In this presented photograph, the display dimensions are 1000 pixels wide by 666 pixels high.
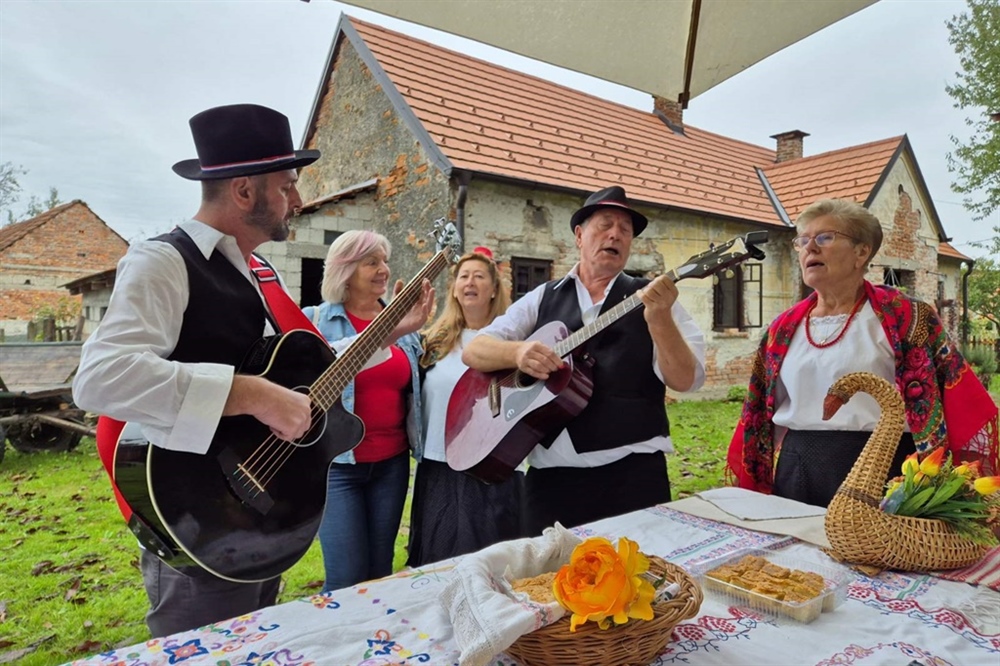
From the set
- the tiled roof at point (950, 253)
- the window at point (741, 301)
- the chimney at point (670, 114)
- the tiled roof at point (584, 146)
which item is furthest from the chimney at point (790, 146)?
the tiled roof at point (950, 253)

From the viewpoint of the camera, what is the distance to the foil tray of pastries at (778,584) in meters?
1.21

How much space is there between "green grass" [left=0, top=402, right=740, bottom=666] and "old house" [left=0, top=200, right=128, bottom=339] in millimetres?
15767

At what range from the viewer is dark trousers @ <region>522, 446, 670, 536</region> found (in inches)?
89.1

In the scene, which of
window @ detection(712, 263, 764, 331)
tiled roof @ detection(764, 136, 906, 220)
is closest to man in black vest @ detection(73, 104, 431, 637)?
window @ detection(712, 263, 764, 331)

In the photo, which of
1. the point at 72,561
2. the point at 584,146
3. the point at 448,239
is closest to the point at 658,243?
the point at 584,146

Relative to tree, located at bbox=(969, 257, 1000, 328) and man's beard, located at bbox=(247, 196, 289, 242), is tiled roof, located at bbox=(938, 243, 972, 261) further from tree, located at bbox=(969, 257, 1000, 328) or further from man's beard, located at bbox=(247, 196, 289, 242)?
man's beard, located at bbox=(247, 196, 289, 242)

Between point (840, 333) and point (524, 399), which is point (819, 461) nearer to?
point (840, 333)

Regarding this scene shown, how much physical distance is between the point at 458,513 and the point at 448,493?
0.34ft

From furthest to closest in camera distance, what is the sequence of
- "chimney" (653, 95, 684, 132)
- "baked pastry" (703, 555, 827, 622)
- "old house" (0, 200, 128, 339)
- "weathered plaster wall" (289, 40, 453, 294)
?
"old house" (0, 200, 128, 339), "chimney" (653, 95, 684, 132), "weathered plaster wall" (289, 40, 453, 294), "baked pastry" (703, 555, 827, 622)

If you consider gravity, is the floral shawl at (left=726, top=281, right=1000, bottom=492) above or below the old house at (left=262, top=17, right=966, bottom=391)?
below

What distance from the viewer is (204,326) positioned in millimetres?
1616

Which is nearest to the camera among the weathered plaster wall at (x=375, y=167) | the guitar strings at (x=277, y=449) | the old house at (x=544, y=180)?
the guitar strings at (x=277, y=449)

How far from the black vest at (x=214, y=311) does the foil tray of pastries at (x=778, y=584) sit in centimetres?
129

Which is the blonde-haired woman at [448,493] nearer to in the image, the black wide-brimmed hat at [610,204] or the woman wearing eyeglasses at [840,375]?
the black wide-brimmed hat at [610,204]
